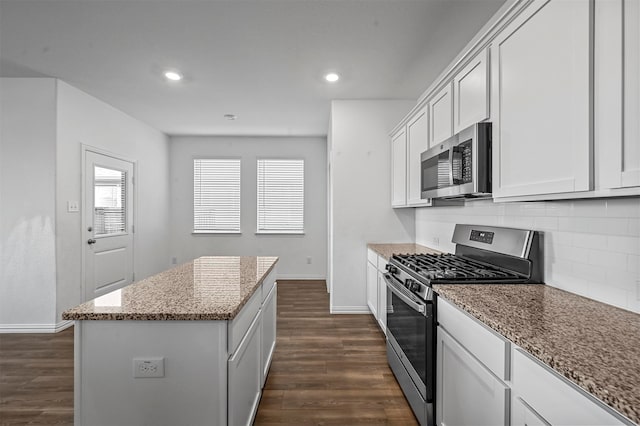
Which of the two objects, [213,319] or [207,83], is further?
[207,83]

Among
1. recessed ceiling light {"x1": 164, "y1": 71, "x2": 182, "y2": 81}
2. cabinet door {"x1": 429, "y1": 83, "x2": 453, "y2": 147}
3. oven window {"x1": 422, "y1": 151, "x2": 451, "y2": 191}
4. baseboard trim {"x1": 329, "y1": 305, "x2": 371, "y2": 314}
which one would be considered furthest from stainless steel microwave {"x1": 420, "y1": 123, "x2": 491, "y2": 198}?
recessed ceiling light {"x1": 164, "y1": 71, "x2": 182, "y2": 81}

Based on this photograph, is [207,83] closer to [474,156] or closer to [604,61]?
[474,156]

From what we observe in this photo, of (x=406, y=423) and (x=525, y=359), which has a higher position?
(x=525, y=359)

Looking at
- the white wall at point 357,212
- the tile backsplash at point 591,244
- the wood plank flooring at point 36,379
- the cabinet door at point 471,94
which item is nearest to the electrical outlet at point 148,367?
the wood plank flooring at point 36,379

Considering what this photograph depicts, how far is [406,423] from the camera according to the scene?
6.62 ft

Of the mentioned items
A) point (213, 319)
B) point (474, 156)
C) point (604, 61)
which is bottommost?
point (213, 319)

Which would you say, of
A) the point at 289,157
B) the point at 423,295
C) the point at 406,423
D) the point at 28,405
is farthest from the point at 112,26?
the point at 289,157

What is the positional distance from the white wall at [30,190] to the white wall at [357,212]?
3073 millimetres

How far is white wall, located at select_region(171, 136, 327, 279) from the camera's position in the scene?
20.7 feet

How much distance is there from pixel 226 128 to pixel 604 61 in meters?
5.35

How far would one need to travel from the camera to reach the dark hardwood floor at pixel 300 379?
6.88 feet

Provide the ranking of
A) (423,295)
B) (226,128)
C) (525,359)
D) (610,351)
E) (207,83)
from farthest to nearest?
(226,128), (207,83), (423,295), (525,359), (610,351)

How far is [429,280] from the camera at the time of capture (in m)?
1.83

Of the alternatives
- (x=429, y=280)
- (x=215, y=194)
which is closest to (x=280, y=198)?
(x=215, y=194)
